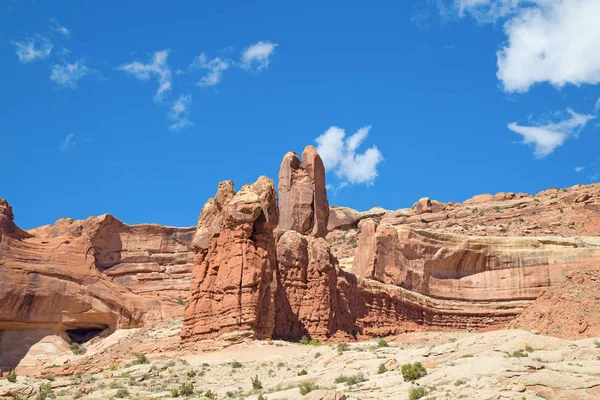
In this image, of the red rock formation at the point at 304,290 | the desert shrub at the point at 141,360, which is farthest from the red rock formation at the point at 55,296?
the red rock formation at the point at 304,290

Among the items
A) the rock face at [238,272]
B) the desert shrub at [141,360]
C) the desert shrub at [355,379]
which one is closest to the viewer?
the desert shrub at [355,379]

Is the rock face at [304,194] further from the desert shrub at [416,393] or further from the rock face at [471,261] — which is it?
the desert shrub at [416,393]

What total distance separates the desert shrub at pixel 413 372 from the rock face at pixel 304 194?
24.1 m

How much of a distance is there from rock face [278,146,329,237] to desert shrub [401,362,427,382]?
2409 cm

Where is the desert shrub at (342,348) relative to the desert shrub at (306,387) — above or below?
above

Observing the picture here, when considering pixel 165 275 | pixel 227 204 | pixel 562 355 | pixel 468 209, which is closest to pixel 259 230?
pixel 227 204

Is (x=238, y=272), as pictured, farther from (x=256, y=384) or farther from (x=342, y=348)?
(x=256, y=384)

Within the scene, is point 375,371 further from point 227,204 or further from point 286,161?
point 286,161

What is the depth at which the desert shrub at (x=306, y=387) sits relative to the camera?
28375 millimetres

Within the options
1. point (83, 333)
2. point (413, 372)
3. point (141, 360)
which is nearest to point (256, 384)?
point (413, 372)

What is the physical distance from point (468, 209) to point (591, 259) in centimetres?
→ 3178

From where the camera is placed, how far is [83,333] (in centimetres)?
5862

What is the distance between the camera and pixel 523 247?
5691 centimetres

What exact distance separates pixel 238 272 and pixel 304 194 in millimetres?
14574
